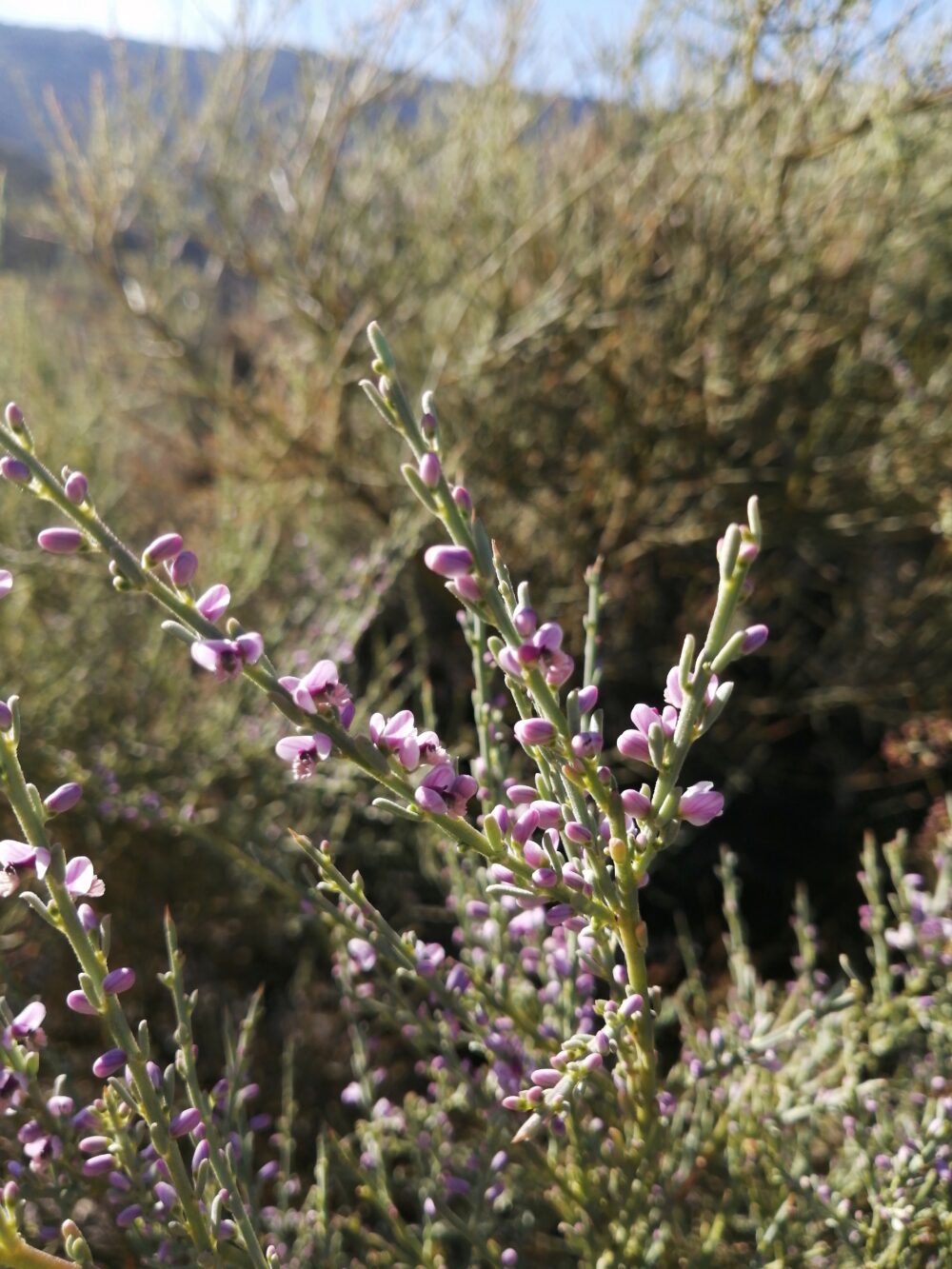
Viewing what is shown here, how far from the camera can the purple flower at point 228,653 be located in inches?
32.2

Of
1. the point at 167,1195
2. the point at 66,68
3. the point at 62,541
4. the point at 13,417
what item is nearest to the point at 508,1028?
the point at 167,1195

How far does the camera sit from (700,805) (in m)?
0.93

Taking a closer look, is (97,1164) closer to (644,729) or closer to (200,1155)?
(200,1155)

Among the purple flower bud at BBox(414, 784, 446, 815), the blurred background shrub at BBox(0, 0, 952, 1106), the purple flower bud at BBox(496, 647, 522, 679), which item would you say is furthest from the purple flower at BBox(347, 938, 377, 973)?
the blurred background shrub at BBox(0, 0, 952, 1106)

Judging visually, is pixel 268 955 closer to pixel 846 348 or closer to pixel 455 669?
pixel 455 669

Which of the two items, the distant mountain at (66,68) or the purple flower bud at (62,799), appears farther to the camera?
the distant mountain at (66,68)

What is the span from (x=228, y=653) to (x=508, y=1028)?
1.19m

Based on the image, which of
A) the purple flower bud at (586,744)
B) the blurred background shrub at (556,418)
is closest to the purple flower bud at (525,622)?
the purple flower bud at (586,744)

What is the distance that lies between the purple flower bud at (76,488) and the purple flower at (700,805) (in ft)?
2.19

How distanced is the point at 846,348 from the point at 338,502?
8.43ft

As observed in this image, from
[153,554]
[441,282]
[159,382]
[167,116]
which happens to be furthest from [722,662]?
[159,382]

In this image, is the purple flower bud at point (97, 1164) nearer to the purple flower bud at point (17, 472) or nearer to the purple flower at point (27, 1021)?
the purple flower at point (27, 1021)

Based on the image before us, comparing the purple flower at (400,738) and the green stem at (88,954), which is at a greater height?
the purple flower at (400,738)

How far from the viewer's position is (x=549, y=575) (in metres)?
4.38
